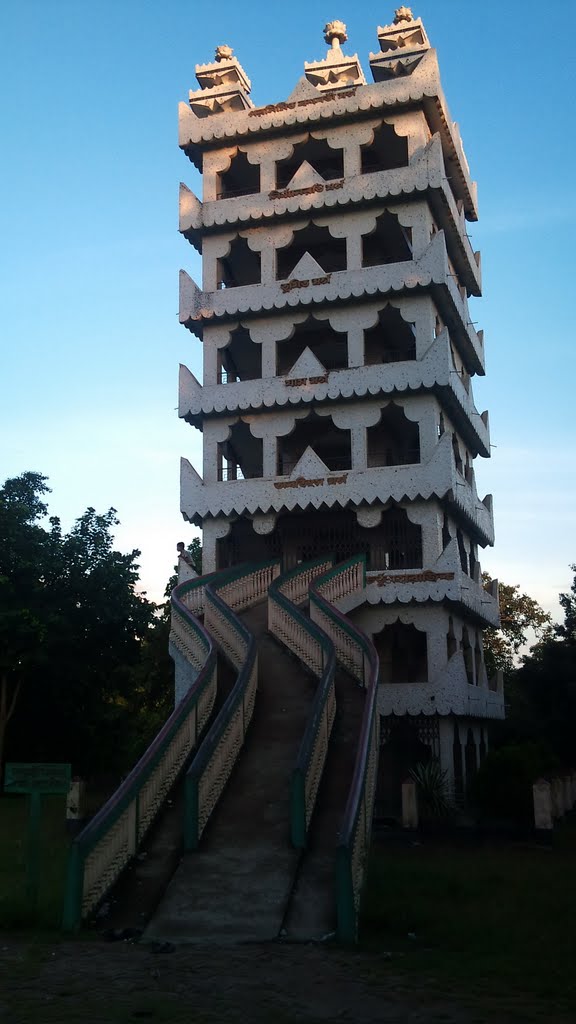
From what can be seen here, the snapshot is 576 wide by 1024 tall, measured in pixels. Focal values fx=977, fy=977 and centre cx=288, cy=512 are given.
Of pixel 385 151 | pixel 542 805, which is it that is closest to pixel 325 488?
pixel 542 805

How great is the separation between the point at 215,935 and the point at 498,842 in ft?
33.8

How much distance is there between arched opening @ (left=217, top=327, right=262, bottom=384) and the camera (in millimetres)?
32312

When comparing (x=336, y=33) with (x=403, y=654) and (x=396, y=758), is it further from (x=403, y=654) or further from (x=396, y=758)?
(x=396, y=758)

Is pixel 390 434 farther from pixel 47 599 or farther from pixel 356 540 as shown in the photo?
pixel 47 599

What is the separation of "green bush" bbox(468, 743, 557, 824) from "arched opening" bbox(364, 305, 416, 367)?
13.0 m

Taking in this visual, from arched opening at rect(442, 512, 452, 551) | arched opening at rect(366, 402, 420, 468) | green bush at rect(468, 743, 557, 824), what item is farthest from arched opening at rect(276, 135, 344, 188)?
green bush at rect(468, 743, 557, 824)

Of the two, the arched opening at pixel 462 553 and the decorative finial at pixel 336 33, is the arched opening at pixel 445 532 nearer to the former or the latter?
the arched opening at pixel 462 553

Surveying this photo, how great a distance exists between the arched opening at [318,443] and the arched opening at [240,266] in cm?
547

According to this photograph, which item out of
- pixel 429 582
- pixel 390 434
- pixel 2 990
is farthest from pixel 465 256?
pixel 2 990

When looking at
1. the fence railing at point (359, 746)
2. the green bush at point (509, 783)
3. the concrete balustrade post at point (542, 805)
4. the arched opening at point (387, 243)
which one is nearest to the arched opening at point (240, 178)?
the arched opening at point (387, 243)

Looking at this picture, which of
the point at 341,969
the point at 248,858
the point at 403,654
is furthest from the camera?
the point at 403,654

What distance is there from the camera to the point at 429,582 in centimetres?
2609

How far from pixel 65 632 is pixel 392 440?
13343 millimetres

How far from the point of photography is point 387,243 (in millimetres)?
31781
